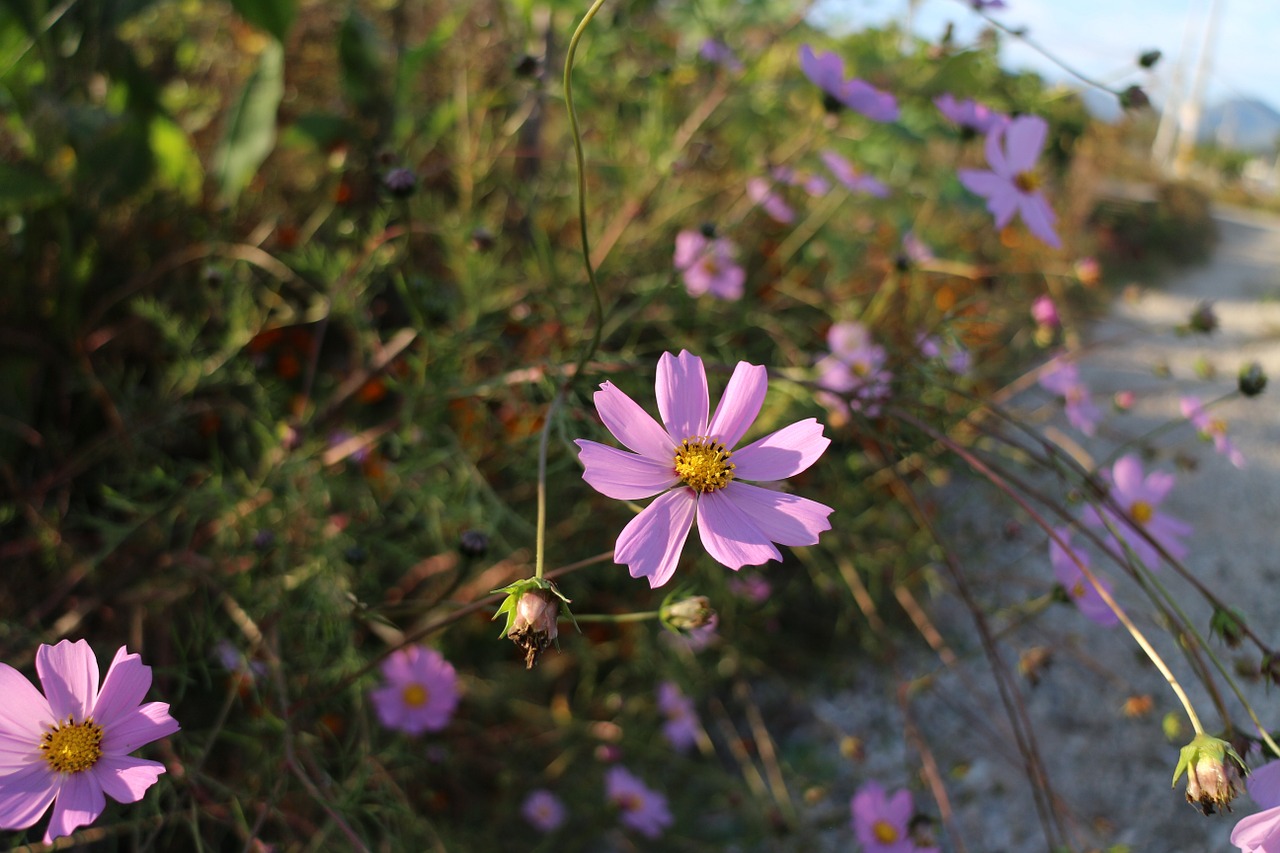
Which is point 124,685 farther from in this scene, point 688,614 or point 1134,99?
point 1134,99

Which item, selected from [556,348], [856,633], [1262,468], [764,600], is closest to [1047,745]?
[856,633]

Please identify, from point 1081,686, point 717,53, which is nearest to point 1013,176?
point 717,53

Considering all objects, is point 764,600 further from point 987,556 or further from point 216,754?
point 216,754

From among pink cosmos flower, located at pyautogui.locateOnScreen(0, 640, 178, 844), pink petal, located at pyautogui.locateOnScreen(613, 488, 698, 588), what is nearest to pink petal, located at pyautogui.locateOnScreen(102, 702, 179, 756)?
pink cosmos flower, located at pyautogui.locateOnScreen(0, 640, 178, 844)

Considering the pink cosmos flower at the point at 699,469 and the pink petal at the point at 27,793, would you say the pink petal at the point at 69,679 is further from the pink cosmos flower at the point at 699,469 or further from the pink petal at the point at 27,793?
the pink cosmos flower at the point at 699,469

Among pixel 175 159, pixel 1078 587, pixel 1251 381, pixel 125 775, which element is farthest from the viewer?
pixel 175 159

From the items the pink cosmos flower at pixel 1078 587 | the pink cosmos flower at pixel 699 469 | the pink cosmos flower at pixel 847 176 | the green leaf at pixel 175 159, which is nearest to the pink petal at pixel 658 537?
the pink cosmos flower at pixel 699 469
